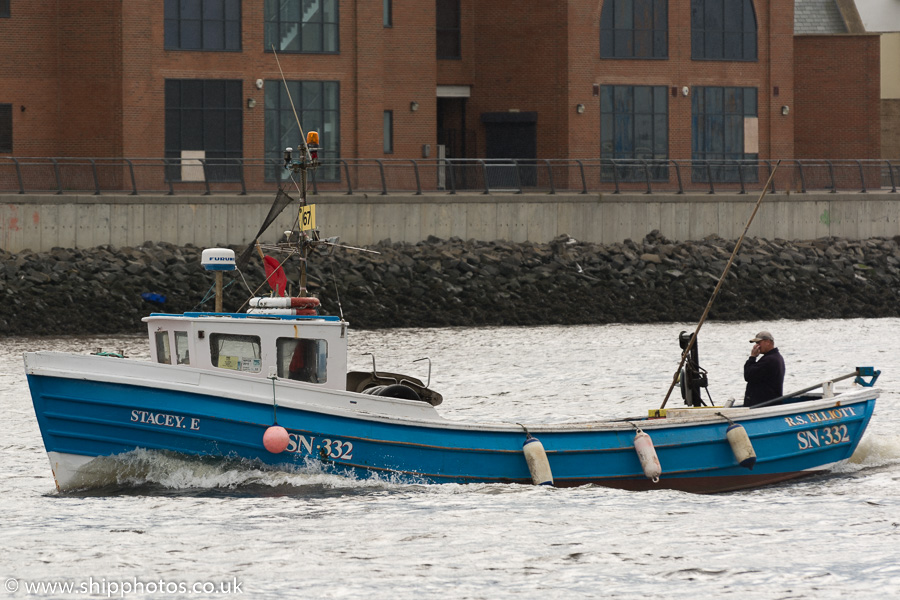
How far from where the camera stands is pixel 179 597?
12625 millimetres

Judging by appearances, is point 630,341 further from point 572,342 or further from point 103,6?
point 103,6

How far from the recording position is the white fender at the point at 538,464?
16188 millimetres

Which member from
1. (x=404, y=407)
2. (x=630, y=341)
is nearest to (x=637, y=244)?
(x=630, y=341)

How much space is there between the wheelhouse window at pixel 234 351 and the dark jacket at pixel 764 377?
6.40 m

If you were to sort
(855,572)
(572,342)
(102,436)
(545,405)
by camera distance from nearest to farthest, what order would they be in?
(855,572) → (102,436) → (545,405) → (572,342)

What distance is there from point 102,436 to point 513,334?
20.5 meters

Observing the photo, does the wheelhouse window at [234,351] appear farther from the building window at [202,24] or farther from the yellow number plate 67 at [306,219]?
the building window at [202,24]

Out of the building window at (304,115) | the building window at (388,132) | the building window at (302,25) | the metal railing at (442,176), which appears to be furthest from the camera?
the building window at (388,132)

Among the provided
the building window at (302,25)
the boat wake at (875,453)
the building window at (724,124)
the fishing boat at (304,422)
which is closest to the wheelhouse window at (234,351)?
the fishing boat at (304,422)

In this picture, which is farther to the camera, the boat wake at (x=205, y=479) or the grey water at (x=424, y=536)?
the boat wake at (x=205, y=479)

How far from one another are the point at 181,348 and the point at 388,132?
105 ft

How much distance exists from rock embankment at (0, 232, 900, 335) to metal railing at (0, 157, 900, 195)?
7.83 ft

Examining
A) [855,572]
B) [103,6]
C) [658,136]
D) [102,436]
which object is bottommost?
[855,572]

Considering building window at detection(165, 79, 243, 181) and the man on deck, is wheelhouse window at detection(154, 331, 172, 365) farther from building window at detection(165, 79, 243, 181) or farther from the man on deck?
building window at detection(165, 79, 243, 181)
